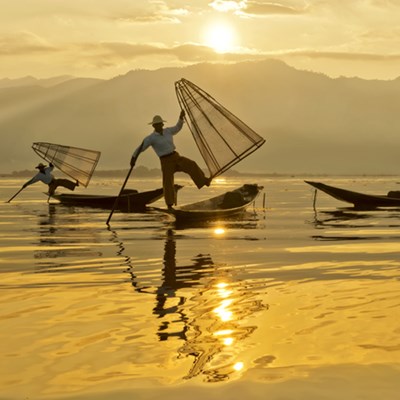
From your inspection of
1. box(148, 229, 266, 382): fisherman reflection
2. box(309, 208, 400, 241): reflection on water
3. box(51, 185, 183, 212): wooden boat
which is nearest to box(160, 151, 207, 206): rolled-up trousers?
box(309, 208, 400, 241): reflection on water

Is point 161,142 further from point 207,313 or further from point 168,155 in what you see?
point 207,313

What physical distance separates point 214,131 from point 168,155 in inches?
78.0

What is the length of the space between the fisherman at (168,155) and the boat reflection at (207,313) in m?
8.56

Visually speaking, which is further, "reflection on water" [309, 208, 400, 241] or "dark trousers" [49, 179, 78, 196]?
"dark trousers" [49, 179, 78, 196]

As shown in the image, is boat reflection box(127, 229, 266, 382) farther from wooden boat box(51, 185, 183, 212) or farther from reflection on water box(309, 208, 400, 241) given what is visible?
wooden boat box(51, 185, 183, 212)

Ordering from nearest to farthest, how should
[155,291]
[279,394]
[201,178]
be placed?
[279,394]
[155,291]
[201,178]

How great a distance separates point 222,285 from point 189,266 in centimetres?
264

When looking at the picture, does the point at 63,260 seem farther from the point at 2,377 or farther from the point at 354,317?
the point at 2,377

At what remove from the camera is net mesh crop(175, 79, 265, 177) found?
78.7 ft

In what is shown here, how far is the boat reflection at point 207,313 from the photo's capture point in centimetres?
734

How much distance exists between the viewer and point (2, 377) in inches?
272

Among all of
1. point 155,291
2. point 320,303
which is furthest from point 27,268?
point 320,303

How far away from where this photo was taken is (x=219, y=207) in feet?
95.9

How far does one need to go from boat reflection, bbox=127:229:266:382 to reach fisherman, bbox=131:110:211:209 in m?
8.56
